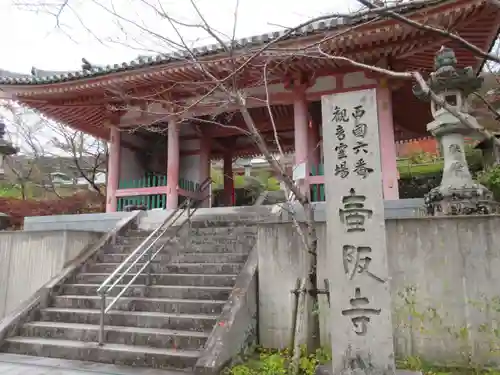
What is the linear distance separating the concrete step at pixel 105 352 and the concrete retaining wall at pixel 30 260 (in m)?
1.51

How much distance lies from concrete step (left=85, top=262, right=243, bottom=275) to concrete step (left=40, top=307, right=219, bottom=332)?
1.00 m

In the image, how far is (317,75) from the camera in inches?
359

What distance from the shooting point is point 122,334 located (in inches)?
204

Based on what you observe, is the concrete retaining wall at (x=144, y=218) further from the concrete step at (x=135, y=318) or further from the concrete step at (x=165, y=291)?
the concrete step at (x=135, y=318)

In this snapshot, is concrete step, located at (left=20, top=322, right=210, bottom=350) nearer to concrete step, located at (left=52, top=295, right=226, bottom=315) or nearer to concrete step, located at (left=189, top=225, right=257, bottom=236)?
concrete step, located at (left=52, top=295, right=226, bottom=315)

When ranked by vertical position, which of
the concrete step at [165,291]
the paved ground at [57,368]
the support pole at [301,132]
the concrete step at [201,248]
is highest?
the support pole at [301,132]

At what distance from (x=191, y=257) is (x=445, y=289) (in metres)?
4.01

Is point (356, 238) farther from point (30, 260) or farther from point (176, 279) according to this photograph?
point (30, 260)

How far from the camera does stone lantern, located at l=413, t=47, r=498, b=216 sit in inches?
205

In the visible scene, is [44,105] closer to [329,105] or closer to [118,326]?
[118,326]

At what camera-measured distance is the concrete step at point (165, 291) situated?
18.6ft

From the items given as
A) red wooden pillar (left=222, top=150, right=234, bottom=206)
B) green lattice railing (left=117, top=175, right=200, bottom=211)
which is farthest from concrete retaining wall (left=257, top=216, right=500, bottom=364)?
red wooden pillar (left=222, top=150, right=234, bottom=206)

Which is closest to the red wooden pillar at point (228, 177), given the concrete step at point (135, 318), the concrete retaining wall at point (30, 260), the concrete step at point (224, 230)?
the concrete step at point (224, 230)

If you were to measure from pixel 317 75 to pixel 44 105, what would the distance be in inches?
298
